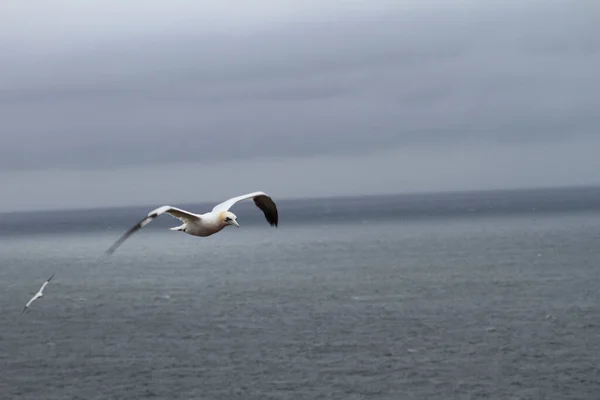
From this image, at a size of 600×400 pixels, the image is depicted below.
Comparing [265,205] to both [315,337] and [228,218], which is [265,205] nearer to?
[228,218]

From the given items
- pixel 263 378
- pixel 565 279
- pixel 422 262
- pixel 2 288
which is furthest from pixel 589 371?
pixel 2 288

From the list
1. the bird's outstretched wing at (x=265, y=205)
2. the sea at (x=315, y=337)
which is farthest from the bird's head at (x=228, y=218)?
the sea at (x=315, y=337)

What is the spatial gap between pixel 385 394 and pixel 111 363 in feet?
106

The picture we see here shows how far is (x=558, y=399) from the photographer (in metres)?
79.1

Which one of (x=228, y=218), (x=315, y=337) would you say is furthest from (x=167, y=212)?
(x=315, y=337)

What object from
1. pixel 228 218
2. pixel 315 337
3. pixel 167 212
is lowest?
pixel 315 337

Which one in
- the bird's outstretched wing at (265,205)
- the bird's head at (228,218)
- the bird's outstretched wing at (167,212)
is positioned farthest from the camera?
the bird's outstretched wing at (265,205)

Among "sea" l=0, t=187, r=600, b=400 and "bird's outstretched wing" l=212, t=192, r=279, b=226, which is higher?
"bird's outstretched wing" l=212, t=192, r=279, b=226

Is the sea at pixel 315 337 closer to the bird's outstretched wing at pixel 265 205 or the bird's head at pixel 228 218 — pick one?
the bird's outstretched wing at pixel 265 205

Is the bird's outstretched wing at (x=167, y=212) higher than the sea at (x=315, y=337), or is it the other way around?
the bird's outstretched wing at (x=167, y=212)

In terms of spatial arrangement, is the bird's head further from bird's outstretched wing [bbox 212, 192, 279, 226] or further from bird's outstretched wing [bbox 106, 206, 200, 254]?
bird's outstretched wing [bbox 212, 192, 279, 226]

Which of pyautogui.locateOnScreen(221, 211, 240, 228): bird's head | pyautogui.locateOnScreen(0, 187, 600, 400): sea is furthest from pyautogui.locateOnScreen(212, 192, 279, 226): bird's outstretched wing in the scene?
pyautogui.locateOnScreen(0, 187, 600, 400): sea

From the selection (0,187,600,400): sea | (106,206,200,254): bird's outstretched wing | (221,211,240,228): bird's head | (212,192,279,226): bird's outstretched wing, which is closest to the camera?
(106,206,200,254): bird's outstretched wing

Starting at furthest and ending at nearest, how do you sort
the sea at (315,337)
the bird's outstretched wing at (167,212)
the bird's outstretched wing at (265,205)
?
the sea at (315,337)
the bird's outstretched wing at (265,205)
the bird's outstretched wing at (167,212)
